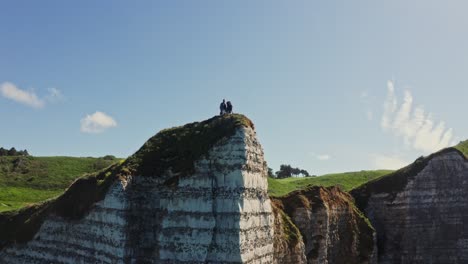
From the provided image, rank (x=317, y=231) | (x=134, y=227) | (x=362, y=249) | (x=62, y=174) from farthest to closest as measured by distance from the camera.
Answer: (x=62, y=174), (x=362, y=249), (x=317, y=231), (x=134, y=227)

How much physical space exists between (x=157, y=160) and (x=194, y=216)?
5.10m

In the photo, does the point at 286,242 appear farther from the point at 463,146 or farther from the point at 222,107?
the point at 463,146

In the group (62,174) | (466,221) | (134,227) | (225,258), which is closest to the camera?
(225,258)

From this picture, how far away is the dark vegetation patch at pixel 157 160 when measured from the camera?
2722 cm

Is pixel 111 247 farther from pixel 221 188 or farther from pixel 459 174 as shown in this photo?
pixel 459 174

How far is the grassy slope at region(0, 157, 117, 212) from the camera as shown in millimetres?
65875

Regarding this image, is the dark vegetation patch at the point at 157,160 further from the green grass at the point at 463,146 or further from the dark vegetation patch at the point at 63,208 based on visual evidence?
the green grass at the point at 463,146

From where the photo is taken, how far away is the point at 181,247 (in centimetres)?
2528

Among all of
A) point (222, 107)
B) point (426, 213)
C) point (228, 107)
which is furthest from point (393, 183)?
point (222, 107)

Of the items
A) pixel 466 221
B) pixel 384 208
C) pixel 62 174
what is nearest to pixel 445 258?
pixel 466 221

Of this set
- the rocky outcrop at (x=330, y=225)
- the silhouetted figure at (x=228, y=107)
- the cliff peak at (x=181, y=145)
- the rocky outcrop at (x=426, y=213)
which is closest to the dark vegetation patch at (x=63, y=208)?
the cliff peak at (x=181, y=145)

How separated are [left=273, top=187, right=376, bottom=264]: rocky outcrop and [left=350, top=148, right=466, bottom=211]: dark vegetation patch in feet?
9.95

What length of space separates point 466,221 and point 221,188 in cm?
3626

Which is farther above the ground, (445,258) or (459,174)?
(459,174)
